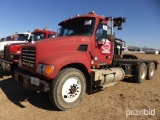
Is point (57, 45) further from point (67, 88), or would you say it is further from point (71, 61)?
point (67, 88)

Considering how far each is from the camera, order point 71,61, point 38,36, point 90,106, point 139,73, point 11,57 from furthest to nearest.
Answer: point 38,36, point 139,73, point 11,57, point 90,106, point 71,61

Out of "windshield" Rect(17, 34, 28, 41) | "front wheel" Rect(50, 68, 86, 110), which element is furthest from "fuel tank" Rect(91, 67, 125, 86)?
"windshield" Rect(17, 34, 28, 41)

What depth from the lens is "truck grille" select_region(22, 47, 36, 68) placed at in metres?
5.17

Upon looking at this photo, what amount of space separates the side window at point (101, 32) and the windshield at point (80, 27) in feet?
0.96

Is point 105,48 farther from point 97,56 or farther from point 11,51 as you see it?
point 11,51

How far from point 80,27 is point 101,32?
31.0 inches

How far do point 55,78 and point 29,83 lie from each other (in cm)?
79

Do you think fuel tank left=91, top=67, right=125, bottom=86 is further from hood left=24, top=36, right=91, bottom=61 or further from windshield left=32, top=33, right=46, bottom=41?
windshield left=32, top=33, right=46, bottom=41

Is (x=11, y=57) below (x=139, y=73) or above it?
above

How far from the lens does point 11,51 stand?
8.60 m

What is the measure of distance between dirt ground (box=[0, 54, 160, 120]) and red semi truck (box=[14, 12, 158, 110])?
0.38 m

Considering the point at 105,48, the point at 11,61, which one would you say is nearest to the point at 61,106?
the point at 105,48

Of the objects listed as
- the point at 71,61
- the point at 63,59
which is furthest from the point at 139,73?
the point at 63,59

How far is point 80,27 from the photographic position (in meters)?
6.37
